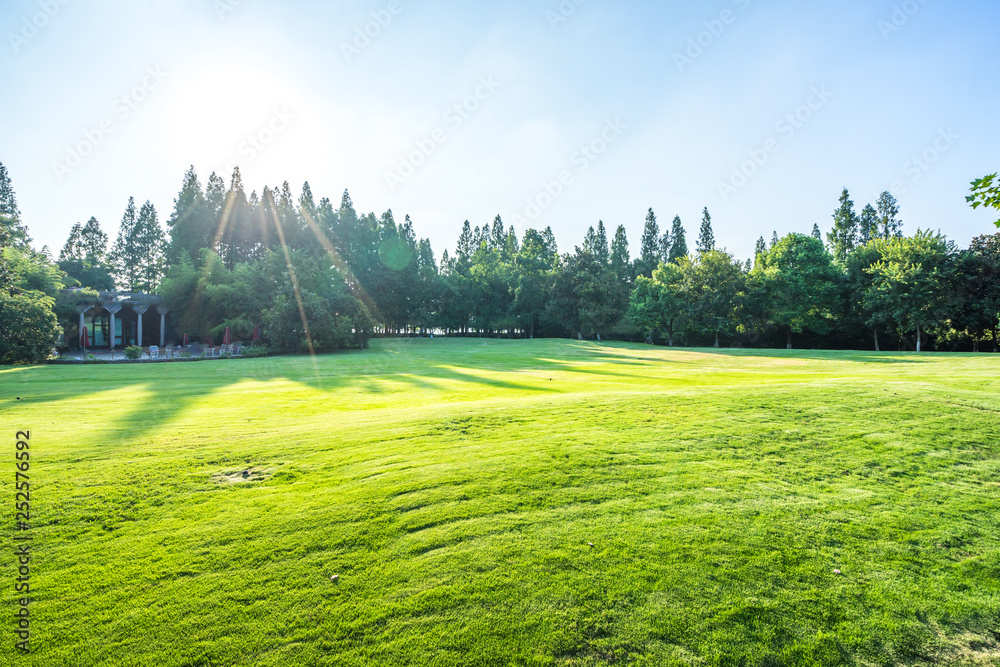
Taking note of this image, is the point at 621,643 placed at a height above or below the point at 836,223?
below

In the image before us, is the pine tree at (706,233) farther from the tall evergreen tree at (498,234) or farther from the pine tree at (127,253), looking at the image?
the pine tree at (127,253)

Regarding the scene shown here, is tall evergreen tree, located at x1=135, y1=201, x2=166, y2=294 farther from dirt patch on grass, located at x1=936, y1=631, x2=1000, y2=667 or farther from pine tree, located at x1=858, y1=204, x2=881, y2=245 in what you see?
pine tree, located at x1=858, y1=204, x2=881, y2=245

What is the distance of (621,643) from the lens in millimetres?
2896

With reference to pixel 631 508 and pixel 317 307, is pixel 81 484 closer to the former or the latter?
pixel 631 508

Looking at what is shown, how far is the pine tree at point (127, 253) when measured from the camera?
6675cm

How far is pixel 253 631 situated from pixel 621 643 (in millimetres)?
2311

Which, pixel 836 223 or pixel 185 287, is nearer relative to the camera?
pixel 185 287

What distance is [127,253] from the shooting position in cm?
6681

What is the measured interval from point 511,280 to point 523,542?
61949 millimetres

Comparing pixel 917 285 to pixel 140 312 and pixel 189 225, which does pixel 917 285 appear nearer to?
pixel 140 312

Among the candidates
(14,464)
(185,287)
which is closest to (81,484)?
(14,464)

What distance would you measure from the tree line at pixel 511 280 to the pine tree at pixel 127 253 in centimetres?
20

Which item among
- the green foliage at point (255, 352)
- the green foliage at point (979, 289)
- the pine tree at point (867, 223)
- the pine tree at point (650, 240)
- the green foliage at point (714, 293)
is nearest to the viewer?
the green foliage at point (255, 352)

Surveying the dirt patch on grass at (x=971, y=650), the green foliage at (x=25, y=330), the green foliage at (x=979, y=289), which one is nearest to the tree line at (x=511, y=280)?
the green foliage at (x=979, y=289)
